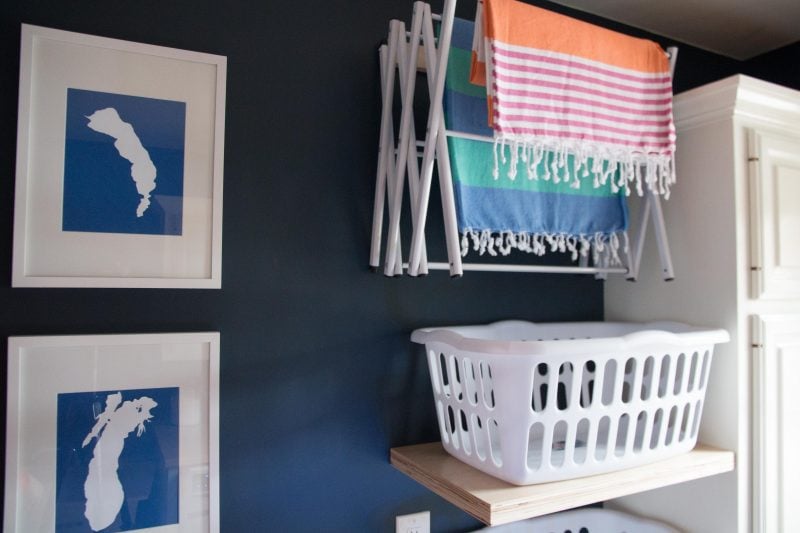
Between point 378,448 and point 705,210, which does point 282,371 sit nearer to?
point 378,448

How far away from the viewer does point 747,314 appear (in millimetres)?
1396

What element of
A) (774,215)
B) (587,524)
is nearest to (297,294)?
(587,524)

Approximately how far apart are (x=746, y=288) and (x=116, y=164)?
151 centimetres

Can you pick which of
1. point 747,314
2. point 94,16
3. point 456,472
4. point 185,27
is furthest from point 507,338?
point 94,16

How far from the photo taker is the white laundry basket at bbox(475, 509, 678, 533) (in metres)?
1.50

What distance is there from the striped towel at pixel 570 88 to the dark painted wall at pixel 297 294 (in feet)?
1.21

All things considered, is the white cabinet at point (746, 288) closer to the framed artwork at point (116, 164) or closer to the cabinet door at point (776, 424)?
the cabinet door at point (776, 424)

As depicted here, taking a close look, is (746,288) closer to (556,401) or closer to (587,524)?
(556,401)

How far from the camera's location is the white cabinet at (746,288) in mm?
1384

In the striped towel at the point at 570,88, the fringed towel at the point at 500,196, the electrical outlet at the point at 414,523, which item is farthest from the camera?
the electrical outlet at the point at 414,523

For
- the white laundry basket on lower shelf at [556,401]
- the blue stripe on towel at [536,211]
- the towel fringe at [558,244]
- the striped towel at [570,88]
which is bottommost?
the white laundry basket on lower shelf at [556,401]

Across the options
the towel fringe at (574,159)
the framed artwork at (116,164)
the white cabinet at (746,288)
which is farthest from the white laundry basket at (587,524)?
the framed artwork at (116,164)

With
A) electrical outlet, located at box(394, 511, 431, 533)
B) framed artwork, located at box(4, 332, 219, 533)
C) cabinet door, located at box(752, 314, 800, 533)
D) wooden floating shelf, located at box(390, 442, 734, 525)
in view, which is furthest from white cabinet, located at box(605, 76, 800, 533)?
framed artwork, located at box(4, 332, 219, 533)

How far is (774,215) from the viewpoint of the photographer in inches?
56.3
